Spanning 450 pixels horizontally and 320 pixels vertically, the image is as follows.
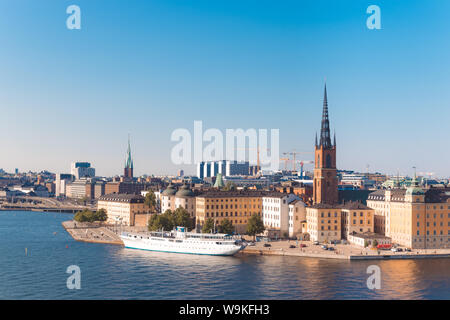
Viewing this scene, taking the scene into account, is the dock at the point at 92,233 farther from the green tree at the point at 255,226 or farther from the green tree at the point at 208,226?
the green tree at the point at 255,226

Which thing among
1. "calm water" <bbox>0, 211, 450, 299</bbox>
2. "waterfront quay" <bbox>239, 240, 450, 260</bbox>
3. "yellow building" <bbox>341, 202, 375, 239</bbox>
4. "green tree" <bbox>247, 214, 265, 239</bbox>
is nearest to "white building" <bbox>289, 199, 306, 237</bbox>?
"green tree" <bbox>247, 214, 265, 239</bbox>

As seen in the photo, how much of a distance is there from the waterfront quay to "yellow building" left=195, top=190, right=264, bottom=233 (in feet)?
50.2

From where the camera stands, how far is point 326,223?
272 feet

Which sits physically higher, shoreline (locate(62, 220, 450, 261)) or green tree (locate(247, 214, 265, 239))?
green tree (locate(247, 214, 265, 239))

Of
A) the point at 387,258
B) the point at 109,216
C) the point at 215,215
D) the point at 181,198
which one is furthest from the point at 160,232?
the point at 109,216

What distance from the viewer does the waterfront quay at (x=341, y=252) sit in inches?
2753

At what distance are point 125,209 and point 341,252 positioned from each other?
2284 inches

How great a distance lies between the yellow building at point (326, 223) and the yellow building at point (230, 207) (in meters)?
13.7

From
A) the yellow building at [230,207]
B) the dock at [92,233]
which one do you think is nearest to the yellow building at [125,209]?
the dock at [92,233]

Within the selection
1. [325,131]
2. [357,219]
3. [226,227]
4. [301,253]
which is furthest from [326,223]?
[325,131]

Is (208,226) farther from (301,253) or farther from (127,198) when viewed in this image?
(127,198)

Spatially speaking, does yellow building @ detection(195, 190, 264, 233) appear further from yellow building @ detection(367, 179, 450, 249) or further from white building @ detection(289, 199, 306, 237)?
yellow building @ detection(367, 179, 450, 249)

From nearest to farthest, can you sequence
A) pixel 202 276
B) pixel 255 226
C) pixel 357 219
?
pixel 202 276
pixel 357 219
pixel 255 226

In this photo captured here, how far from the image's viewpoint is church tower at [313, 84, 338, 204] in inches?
3890
